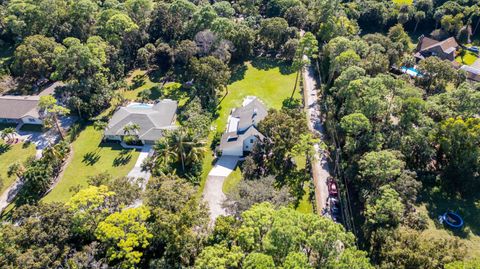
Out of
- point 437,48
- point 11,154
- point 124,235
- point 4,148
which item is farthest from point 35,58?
point 437,48

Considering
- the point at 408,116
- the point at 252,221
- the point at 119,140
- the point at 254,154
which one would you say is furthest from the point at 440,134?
the point at 119,140

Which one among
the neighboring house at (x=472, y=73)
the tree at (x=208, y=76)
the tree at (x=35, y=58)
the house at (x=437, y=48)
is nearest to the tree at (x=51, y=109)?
the tree at (x=35, y=58)

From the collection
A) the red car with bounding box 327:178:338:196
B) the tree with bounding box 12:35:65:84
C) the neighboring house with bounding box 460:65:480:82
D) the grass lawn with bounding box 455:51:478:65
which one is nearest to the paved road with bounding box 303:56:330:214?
the red car with bounding box 327:178:338:196

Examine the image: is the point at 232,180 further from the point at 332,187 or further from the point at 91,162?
the point at 91,162

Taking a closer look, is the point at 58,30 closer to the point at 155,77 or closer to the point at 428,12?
the point at 155,77

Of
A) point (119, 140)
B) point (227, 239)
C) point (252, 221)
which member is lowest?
point (119, 140)

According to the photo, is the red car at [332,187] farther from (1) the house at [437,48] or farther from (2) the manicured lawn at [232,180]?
(1) the house at [437,48]
